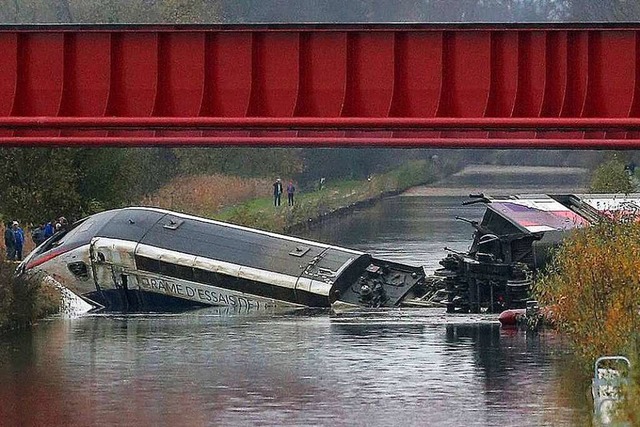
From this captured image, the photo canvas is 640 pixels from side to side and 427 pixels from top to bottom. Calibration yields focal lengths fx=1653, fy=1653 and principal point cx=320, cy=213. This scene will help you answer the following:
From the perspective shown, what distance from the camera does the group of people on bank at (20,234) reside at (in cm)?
4325

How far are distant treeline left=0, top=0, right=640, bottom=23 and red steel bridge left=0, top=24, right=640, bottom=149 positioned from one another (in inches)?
1692

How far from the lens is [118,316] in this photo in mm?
42906

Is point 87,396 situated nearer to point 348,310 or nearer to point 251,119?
point 251,119

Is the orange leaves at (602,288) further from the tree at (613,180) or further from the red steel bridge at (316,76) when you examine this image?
the tree at (613,180)

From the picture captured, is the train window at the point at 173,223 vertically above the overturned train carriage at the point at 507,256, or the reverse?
the train window at the point at 173,223

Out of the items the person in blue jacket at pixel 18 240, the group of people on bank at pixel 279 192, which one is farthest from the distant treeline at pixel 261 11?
the person in blue jacket at pixel 18 240

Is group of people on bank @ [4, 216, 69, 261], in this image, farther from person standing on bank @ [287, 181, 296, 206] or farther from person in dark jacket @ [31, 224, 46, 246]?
person standing on bank @ [287, 181, 296, 206]

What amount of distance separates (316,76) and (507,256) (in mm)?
23246

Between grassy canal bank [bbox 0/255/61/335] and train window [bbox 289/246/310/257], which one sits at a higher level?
train window [bbox 289/246/310/257]

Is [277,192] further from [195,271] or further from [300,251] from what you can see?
[195,271]

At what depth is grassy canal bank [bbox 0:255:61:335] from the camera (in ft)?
120

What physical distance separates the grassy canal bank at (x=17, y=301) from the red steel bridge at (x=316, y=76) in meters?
15.9

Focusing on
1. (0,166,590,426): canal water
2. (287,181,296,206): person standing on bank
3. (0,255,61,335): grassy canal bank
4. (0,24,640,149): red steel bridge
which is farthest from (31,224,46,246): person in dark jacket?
(0,24,640,149): red steel bridge

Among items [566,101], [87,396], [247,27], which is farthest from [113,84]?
[87,396]
